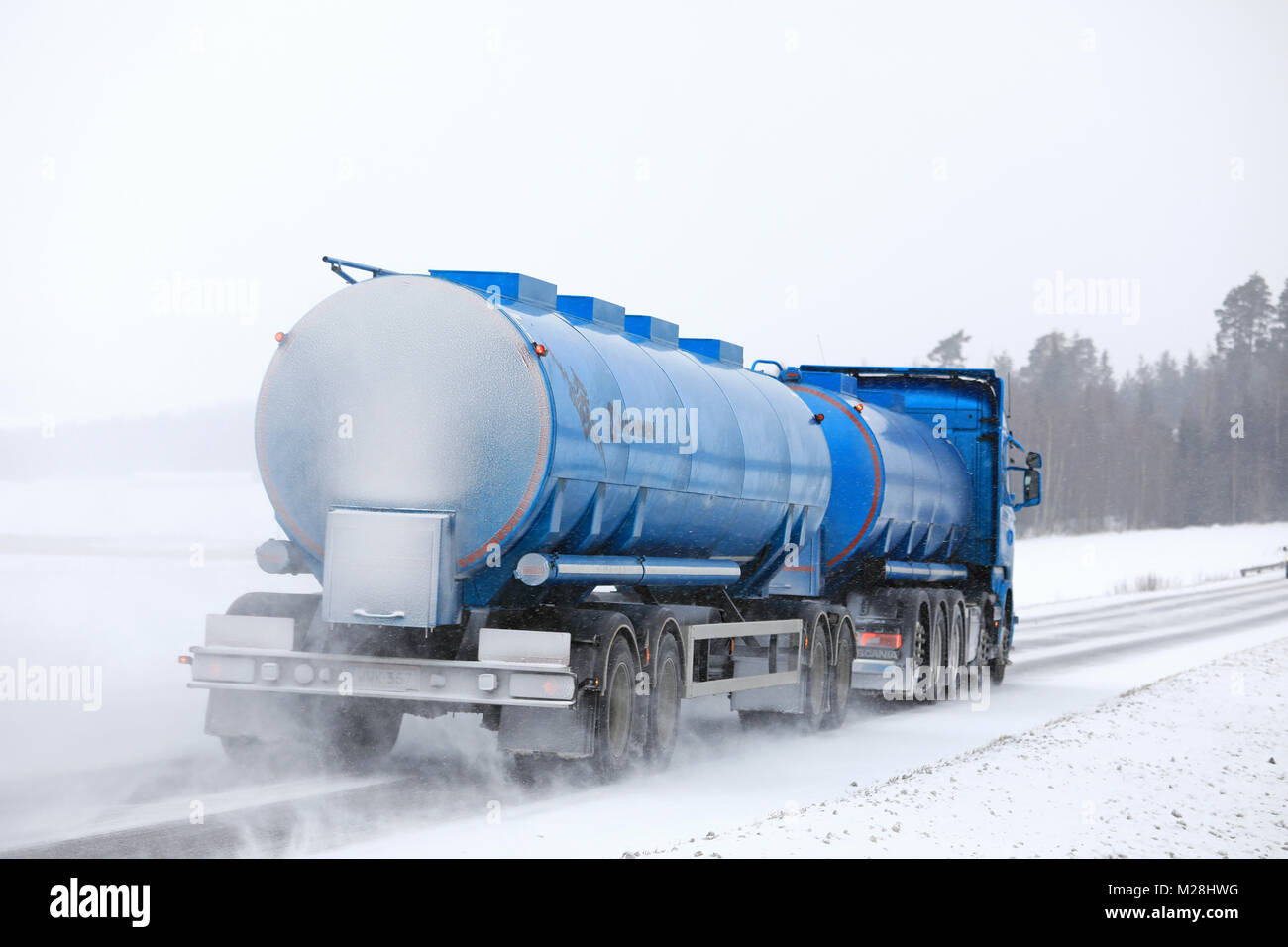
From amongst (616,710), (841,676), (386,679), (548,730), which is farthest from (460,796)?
(841,676)

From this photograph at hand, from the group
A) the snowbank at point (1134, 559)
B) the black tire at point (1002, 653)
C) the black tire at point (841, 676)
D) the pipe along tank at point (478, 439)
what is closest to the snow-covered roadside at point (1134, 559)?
the snowbank at point (1134, 559)

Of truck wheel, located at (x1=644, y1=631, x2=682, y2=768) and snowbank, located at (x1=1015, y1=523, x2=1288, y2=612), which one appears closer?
truck wheel, located at (x1=644, y1=631, x2=682, y2=768)

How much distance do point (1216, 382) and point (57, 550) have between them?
108580 mm

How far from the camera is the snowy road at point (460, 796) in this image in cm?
870

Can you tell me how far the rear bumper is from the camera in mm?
10414

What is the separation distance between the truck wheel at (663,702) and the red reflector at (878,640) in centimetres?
525

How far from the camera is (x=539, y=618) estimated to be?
36.0ft

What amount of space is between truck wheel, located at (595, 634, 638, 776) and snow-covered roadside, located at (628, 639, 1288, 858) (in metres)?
1.43

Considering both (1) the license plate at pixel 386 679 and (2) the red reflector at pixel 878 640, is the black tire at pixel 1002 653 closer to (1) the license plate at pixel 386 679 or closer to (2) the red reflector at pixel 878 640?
(2) the red reflector at pixel 878 640

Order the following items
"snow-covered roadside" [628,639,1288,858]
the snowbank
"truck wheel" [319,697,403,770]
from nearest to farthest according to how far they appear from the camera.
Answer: "snow-covered roadside" [628,639,1288,858] → "truck wheel" [319,697,403,770] → the snowbank

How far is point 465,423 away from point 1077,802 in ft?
15.2

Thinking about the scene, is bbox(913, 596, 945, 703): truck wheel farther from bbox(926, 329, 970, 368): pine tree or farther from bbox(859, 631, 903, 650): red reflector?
bbox(926, 329, 970, 368): pine tree

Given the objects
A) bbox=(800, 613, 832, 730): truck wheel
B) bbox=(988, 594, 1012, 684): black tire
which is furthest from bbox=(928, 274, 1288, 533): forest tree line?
bbox=(800, 613, 832, 730): truck wheel
